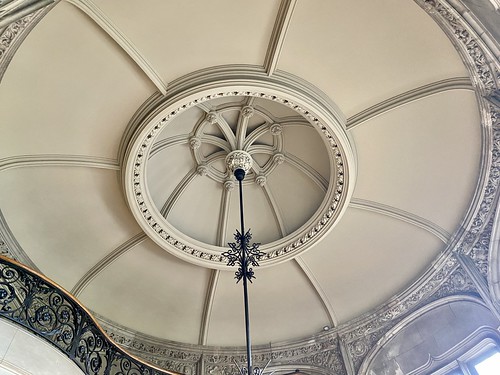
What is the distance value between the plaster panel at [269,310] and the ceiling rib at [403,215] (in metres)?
1.89

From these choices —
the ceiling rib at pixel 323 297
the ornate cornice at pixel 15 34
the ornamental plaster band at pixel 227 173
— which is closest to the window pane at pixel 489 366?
the ceiling rib at pixel 323 297

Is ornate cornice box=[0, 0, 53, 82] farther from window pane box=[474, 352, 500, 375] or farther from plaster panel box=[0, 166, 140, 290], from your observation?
window pane box=[474, 352, 500, 375]

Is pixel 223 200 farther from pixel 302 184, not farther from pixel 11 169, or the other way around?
pixel 11 169

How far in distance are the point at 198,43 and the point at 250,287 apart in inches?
191

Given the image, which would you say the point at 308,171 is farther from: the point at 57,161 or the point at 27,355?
the point at 27,355

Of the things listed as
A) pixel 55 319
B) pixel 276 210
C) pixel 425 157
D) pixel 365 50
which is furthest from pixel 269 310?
pixel 365 50

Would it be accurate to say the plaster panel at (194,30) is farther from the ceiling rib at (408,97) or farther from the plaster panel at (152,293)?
the plaster panel at (152,293)

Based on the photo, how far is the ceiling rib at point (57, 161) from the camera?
6730mm

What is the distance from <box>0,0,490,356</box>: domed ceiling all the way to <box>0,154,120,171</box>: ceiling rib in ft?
0.07

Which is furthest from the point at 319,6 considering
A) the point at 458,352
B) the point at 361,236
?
the point at 458,352

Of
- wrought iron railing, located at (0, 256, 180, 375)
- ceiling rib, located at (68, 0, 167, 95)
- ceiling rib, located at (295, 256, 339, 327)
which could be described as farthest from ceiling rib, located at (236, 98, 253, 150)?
wrought iron railing, located at (0, 256, 180, 375)

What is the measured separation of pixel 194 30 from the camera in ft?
20.2

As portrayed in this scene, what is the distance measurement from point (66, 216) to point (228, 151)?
120 inches

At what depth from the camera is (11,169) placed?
6.90 m
